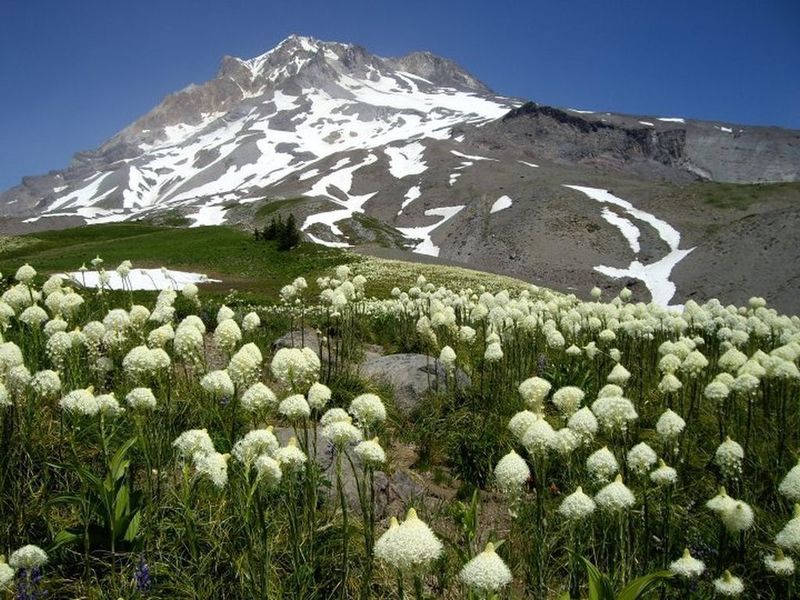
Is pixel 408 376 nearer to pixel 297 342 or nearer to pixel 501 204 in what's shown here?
pixel 297 342

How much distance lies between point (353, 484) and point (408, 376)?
4.49m

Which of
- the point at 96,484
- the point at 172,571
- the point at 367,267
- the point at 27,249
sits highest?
the point at 27,249

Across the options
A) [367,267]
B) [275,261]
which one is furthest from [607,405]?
[275,261]

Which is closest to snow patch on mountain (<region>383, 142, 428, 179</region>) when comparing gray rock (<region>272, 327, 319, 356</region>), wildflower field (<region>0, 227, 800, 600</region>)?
gray rock (<region>272, 327, 319, 356</region>)

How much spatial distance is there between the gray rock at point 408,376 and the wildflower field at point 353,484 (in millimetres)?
310

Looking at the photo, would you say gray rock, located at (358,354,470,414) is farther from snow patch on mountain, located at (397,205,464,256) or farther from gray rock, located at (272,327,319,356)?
snow patch on mountain, located at (397,205,464,256)

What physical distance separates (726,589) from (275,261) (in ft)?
141

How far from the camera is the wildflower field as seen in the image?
391 centimetres

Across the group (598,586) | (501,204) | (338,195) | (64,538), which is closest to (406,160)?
(338,195)

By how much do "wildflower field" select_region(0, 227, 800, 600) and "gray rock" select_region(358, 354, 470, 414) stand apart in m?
0.31

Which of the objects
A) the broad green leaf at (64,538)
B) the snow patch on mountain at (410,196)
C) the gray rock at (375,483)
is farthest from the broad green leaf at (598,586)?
the snow patch on mountain at (410,196)

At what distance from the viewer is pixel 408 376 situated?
35.8ft

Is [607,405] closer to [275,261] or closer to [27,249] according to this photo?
[275,261]

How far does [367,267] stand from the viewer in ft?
140
